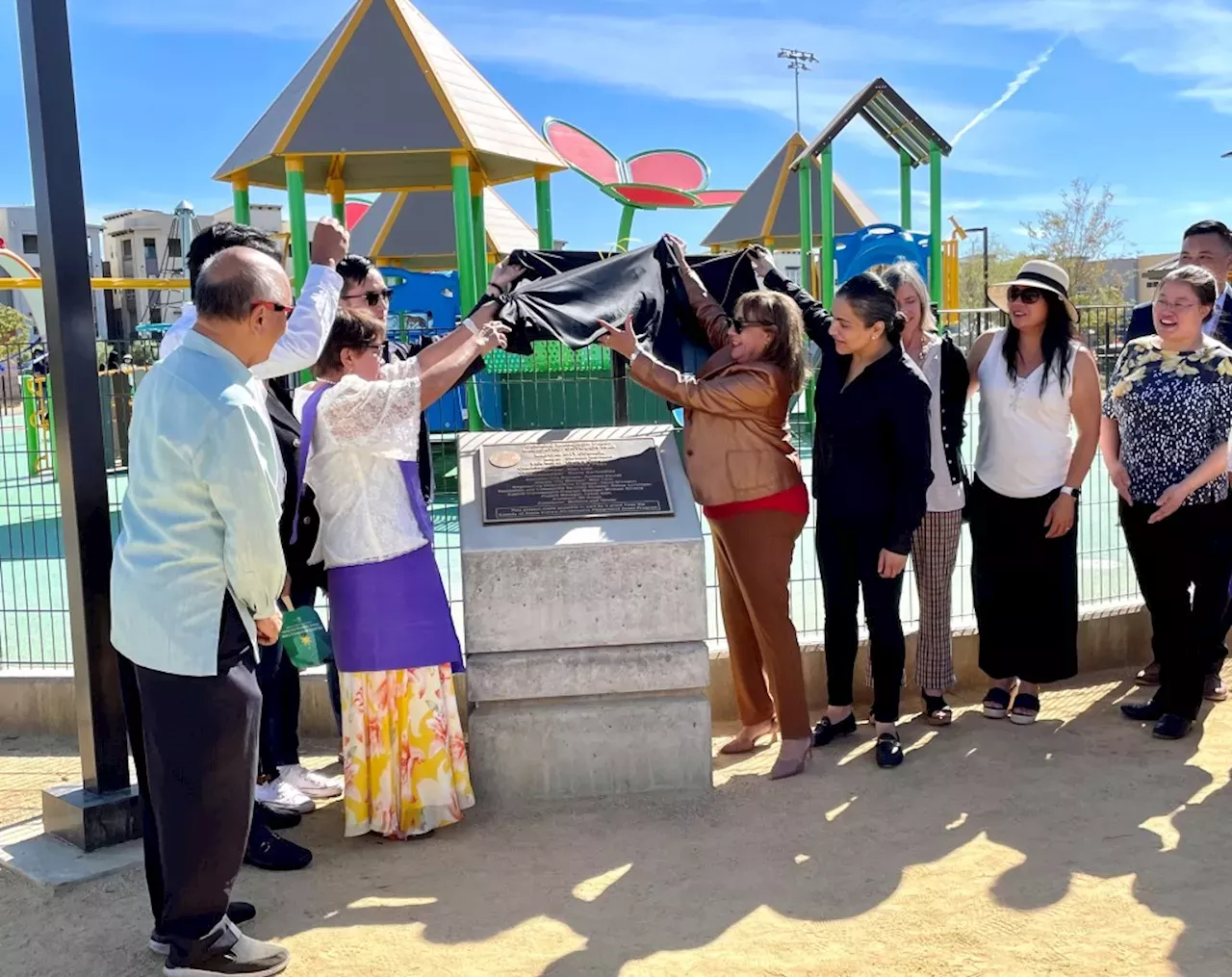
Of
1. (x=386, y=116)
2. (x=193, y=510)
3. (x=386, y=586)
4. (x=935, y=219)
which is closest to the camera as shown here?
(x=193, y=510)

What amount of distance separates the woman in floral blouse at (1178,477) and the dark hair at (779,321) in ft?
5.44

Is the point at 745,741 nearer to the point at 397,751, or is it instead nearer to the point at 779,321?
the point at 397,751

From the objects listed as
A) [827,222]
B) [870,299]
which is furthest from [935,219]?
[870,299]

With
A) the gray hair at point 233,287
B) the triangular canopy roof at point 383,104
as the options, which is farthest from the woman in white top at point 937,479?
the triangular canopy roof at point 383,104

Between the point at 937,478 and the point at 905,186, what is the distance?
47.9 ft

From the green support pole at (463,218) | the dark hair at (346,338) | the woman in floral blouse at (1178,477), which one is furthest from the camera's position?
the green support pole at (463,218)

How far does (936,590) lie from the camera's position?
5.35 meters

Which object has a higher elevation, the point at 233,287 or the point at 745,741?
the point at 233,287

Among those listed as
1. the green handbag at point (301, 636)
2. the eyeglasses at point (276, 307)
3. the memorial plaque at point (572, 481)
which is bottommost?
the green handbag at point (301, 636)

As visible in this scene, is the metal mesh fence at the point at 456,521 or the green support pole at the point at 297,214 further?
the green support pole at the point at 297,214

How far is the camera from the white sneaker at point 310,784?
4.75m

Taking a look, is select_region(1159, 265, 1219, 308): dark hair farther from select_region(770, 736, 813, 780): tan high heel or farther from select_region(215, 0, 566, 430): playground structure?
select_region(215, 0, 566, 430): playground structure

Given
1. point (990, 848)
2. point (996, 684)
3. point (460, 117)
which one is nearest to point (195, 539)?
point (990, 848)

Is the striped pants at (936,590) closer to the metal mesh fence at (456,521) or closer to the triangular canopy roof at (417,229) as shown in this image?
the metal mesh fence at (456,521)
